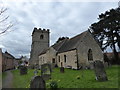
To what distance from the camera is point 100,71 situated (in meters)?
9.88

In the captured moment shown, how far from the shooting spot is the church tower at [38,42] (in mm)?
43406

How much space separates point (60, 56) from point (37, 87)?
24145 mm

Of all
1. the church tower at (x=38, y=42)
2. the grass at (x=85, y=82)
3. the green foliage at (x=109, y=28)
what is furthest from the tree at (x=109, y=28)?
the grass at (x=85, y=82)

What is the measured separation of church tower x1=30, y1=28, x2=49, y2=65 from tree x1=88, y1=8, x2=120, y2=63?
17.1 metres

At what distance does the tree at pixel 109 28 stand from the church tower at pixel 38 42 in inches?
674

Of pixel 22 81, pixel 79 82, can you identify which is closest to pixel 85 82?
pixel 79 82

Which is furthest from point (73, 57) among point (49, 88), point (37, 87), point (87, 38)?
point (37, 87)

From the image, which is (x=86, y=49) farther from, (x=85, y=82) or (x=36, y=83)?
(x=36, y=83)

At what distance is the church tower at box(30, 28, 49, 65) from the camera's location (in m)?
43.4

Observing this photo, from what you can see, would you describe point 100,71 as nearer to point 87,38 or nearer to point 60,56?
point 87,38

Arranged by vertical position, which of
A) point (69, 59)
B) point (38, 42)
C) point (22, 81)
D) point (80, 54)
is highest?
point (38, 42)

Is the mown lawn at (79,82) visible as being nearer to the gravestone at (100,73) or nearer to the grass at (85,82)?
the grass at (85,82)

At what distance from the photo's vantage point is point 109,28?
3425 centimetres

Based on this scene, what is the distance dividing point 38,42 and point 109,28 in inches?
901
